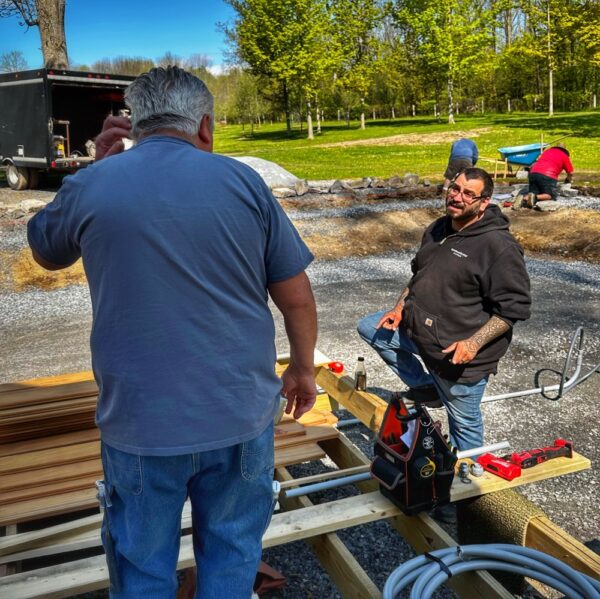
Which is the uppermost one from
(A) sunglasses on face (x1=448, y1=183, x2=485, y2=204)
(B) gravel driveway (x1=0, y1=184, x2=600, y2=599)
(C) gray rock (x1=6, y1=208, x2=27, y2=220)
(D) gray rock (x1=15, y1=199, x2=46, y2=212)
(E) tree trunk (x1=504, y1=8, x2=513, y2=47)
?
(E) tree trunk (x1=504, y1=8, x2=513, y2=47)

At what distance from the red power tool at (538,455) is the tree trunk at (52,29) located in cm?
2072

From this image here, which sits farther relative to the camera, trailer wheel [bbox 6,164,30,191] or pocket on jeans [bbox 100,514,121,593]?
trailer wheel [bbox 6,164,30,191]

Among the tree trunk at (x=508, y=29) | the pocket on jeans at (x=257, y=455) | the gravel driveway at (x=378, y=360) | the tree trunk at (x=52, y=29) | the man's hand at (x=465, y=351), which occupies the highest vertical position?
the tree trunk at (x=508, y=29)

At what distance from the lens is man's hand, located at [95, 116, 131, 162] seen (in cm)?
200

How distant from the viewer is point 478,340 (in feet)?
11.4

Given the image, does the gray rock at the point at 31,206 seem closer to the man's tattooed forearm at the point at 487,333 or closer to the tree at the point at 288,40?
the man's tattooed forearm at the point at 487,333

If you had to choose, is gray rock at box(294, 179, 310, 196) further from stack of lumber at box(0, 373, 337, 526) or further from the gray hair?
the gray hair

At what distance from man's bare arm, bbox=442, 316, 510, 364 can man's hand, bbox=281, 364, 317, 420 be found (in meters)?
1.43

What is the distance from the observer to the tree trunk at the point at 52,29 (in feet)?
65.0

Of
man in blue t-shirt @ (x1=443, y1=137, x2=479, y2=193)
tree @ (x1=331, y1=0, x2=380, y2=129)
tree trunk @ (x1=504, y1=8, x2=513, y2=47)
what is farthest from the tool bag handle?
tree trunk @ (x1=504, y1=8, x2=513, y2=47)

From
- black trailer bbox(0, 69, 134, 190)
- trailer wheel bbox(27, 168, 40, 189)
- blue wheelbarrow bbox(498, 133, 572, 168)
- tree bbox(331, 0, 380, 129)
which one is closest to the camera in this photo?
black trailer bbox(0, 69, 134, 190)

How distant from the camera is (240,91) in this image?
59219 mm

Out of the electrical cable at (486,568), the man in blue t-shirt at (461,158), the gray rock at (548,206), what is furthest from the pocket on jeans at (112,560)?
the gray rock at (548,206)

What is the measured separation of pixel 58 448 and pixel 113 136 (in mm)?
2130
